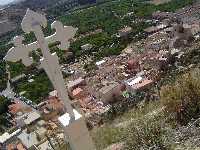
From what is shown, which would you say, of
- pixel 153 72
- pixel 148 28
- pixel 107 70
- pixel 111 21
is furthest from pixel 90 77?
pixel 111 21

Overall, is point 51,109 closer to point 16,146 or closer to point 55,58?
point 16,146

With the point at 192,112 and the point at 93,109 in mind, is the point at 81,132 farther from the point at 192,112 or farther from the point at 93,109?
the point at 93,109

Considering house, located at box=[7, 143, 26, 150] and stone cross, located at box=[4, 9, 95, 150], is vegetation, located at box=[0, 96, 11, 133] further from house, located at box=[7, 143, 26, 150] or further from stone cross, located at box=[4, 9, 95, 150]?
stone cross, located at box=[4, 9, 95, 150]

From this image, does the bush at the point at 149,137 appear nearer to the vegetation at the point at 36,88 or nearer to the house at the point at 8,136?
the house at the point at 8,136

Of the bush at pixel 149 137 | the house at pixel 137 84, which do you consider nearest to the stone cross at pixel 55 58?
the bush at pixel 149 137

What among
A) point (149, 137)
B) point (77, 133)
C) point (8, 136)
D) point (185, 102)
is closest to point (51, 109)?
point (8, 136)
